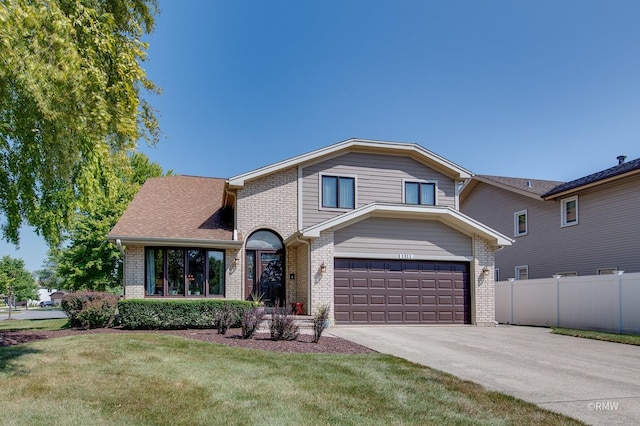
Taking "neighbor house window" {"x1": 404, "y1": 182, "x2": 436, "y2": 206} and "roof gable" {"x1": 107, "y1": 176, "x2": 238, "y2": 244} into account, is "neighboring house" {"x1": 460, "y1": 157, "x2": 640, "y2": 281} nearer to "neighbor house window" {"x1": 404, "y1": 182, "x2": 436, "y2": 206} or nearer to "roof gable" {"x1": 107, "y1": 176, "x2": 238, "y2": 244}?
"neighbor house window" {"x1": 404, "y1": 182, "x2": 436, "y2": 206}

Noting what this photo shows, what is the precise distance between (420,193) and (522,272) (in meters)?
9.31

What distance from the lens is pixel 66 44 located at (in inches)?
225

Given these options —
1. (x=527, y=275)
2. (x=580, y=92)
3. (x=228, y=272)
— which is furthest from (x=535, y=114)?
(x=228, y=272)

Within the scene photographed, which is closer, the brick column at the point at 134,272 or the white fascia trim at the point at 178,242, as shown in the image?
the white fascia trim at the point at 178,242

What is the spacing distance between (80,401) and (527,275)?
71.7 feet

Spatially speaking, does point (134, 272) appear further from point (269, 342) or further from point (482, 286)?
point (482, 286)

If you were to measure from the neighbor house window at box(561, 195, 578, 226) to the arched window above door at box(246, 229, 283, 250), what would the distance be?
13.8 meters

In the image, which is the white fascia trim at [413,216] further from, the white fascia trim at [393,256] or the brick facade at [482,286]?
the white fascia trim at [393,256]

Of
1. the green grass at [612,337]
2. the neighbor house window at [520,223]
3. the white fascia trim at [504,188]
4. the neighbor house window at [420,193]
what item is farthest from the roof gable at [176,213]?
the neighbor house window at [520,223]

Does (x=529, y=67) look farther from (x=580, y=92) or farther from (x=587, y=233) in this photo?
(x=587, y=233)

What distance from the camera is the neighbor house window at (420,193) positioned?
17.5 meters

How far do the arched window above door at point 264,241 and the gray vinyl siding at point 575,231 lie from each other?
13.6m

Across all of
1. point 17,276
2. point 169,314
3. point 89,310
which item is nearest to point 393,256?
point 169,314

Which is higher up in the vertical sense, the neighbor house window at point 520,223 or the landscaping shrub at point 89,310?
the neighbor house window at point 520,223
